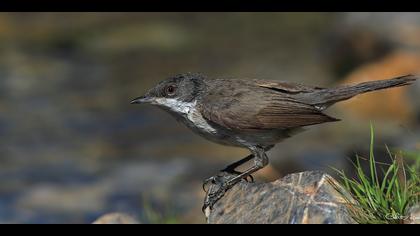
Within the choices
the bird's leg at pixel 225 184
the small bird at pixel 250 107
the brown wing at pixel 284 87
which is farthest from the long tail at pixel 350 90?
the bird's leg at pixel 225 184

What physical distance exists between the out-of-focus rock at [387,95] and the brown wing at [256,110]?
8.46m

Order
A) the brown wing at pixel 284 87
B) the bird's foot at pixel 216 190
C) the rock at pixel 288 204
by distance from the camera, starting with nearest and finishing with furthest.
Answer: the rock at pixel 288 204 → the bird's foot at pixel 216 190 → the brown wing at pixel 284 87

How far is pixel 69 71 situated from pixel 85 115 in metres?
3.94

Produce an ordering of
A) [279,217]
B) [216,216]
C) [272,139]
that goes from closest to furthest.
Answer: [279,217]
[216,216]
[272,139]

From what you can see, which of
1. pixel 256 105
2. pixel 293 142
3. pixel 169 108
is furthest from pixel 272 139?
pixel 293 142

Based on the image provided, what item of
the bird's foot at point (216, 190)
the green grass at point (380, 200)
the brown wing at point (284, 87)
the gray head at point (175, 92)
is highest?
the gray head at point (175, 92)

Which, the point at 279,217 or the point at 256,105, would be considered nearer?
the point at 279,217

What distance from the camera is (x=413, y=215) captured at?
6273 millimetres

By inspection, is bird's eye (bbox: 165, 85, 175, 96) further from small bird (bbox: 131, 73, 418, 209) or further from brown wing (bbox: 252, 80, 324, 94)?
brown wing (bbox: 252, 80, 324, 94)

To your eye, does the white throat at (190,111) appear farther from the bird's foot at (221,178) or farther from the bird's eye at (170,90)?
the bird's foot at (221,178)

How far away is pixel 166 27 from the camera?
25812mm

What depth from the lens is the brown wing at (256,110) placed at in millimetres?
7703

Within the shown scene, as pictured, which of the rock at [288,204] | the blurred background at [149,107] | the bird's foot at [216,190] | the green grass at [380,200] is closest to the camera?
the rock at [288,204]
